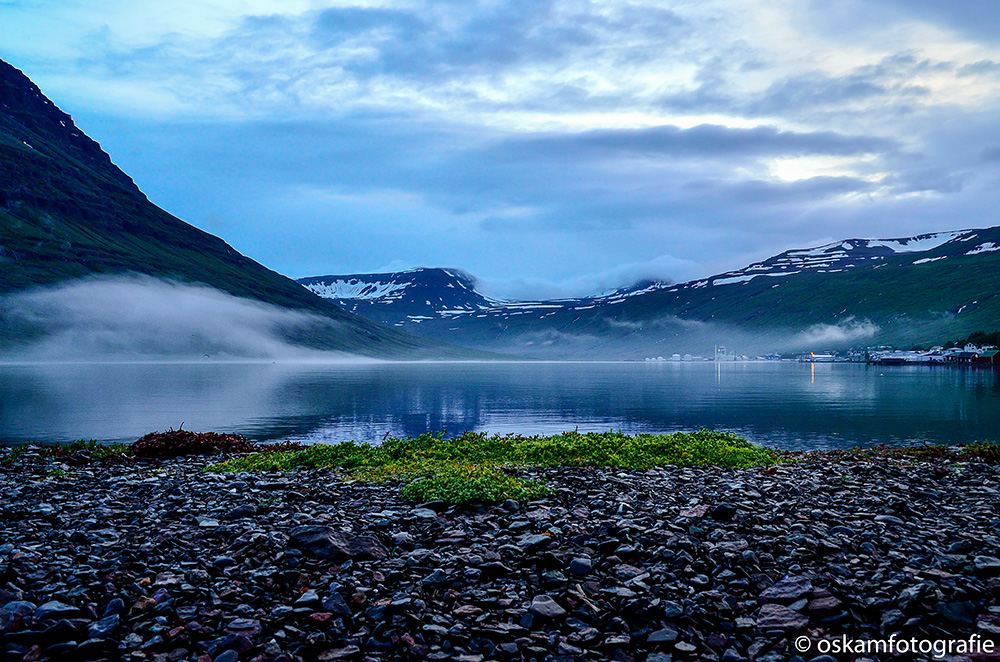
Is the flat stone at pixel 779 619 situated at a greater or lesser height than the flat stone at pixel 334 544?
lesser

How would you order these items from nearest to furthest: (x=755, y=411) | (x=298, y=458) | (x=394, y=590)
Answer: (x=394, y=590) < (x=298, y=458) < (x=755, y=411)

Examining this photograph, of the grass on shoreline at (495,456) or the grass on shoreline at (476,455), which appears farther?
the grass on shoreline at (495,456)

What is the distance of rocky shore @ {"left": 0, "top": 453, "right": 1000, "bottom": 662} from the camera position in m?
8.43

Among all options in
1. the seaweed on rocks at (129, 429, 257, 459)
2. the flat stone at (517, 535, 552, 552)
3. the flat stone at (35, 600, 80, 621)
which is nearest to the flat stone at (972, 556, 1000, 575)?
the flat stone at (517, 535, 552, 552)

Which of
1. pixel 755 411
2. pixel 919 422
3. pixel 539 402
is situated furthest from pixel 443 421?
pixel 919 422

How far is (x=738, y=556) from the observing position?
1094 centimetres

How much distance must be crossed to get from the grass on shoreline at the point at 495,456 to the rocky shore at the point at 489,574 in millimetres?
3442

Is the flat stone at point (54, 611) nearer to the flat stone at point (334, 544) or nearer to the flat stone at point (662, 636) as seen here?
the flat stone at point (334, 544)

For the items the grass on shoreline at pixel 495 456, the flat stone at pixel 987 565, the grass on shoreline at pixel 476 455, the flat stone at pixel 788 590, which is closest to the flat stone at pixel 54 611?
the grass on shoreline at pixel 476 455

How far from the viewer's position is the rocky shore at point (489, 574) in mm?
8430

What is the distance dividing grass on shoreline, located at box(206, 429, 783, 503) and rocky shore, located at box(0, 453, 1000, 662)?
3.44 metres

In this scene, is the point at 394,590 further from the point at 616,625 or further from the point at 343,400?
the point at 343,400

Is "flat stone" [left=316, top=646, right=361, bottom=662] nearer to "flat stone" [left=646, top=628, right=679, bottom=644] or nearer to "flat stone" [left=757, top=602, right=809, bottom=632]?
"flat stone" [left=646, top=628, right=679, bottom=644]

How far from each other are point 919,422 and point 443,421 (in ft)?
122
